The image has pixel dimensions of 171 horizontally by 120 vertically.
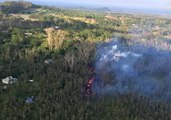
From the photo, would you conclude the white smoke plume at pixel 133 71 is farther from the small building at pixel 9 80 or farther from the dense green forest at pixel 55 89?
the small building at pixel 9 80

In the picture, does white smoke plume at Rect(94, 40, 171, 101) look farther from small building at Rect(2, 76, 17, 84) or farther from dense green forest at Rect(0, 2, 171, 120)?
small building at Rect(2, 76, 17, 84)

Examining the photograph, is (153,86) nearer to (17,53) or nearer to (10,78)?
(10,78)

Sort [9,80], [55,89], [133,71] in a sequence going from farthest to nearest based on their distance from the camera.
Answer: [133,71] → [9,80] → [55,89]

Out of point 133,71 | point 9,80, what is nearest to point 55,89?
point 9,80

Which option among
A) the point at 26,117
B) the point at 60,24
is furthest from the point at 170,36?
the point at 26,117

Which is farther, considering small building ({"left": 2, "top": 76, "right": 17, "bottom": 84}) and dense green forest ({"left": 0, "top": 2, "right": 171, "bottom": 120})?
small building ({"left": 2, "top": 76, "right": 17, "bottom": 84})

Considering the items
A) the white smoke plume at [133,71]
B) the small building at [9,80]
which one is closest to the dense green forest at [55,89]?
the small building at [9,80]

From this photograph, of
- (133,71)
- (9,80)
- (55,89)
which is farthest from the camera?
(133,71)

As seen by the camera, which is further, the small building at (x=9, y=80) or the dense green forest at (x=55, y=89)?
the small building at (x=9, y=80)

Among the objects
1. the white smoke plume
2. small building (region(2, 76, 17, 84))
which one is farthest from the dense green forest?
the white smoke plume

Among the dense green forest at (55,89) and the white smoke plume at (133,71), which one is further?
the white smoke plume at (133,71)

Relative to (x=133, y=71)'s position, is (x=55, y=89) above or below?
above

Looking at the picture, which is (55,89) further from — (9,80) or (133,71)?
(133,71)
